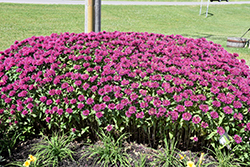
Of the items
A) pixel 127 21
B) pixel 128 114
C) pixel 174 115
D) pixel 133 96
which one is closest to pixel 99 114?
pixel 128 114

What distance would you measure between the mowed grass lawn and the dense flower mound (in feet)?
16.9

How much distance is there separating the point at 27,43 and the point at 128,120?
7.57 feet

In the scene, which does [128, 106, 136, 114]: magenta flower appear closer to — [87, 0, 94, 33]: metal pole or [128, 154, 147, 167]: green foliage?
[128, 154, 147, 167]: green foliage

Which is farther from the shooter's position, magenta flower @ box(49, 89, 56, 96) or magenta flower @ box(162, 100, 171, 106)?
magenta flower @ box(49, 89, 56, 96)

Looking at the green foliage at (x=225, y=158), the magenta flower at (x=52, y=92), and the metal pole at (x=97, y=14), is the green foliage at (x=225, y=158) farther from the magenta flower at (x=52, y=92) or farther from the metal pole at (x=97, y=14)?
the metal pole at (x=97, y=14)

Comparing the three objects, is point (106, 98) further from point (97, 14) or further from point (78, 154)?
point (97, 14)

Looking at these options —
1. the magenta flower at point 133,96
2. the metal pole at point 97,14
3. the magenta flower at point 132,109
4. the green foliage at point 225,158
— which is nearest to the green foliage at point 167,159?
the green foliage at point 225,158

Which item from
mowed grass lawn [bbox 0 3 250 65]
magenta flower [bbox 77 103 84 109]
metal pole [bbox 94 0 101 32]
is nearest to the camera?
magenta flower [bbox 77 103 84 109]

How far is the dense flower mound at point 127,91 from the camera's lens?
2799 mm

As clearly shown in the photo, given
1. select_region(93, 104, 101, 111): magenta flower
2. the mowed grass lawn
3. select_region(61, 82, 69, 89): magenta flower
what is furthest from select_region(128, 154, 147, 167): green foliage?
the mowed grass lawn

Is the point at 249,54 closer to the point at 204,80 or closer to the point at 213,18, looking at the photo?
the point at 204,80

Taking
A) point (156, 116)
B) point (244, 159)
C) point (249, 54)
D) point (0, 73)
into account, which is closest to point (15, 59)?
point (0, 73)

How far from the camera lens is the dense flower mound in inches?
110

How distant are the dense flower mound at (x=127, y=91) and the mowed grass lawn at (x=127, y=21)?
16.9ft
